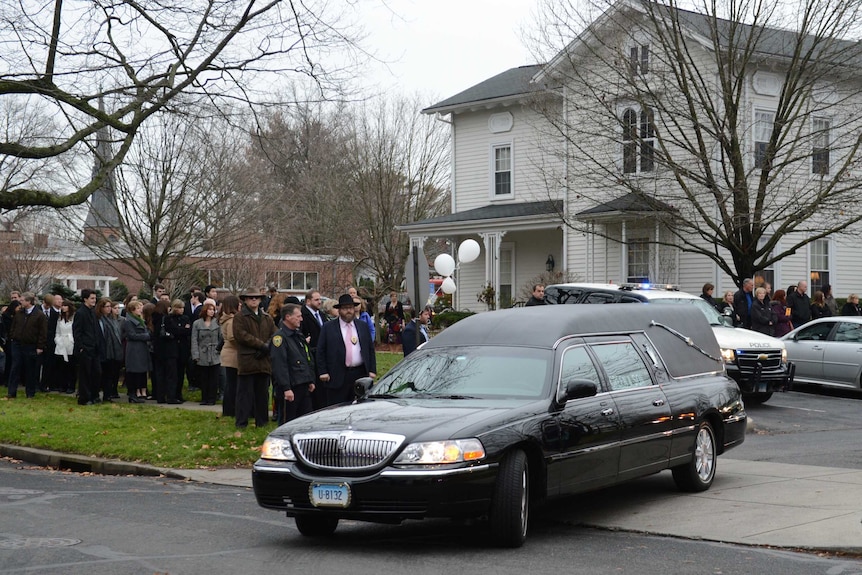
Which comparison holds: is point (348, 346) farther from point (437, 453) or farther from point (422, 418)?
point (437, 453)

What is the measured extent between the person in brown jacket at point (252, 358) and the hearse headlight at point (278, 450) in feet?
20.7

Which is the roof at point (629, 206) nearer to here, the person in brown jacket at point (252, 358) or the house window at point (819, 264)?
the house window at point (819, 264)

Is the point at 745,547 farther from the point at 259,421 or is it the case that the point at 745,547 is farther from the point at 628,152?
the point at 628,152

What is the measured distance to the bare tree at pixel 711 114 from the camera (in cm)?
2503

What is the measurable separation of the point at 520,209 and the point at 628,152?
8764 mm

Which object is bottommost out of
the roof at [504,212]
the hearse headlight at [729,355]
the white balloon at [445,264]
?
the hearse headlight at [729,355]

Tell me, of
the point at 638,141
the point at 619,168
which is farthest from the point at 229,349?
the point at 619,168

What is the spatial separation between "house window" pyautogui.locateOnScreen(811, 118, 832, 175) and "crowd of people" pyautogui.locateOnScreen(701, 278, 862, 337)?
2981 mm

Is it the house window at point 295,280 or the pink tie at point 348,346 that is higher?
the house window at point 295,280

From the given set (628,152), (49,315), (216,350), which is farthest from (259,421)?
(628,152)

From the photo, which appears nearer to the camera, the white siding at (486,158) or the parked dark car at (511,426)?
the parked dark car at (511,426)

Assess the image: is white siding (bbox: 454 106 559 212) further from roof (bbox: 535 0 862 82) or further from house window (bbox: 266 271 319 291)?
house window (bbox: 266 271 319 291)

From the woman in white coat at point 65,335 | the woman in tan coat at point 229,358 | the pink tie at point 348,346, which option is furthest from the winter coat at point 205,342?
the pink tie at point 348,346

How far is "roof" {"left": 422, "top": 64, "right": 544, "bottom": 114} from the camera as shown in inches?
1400
